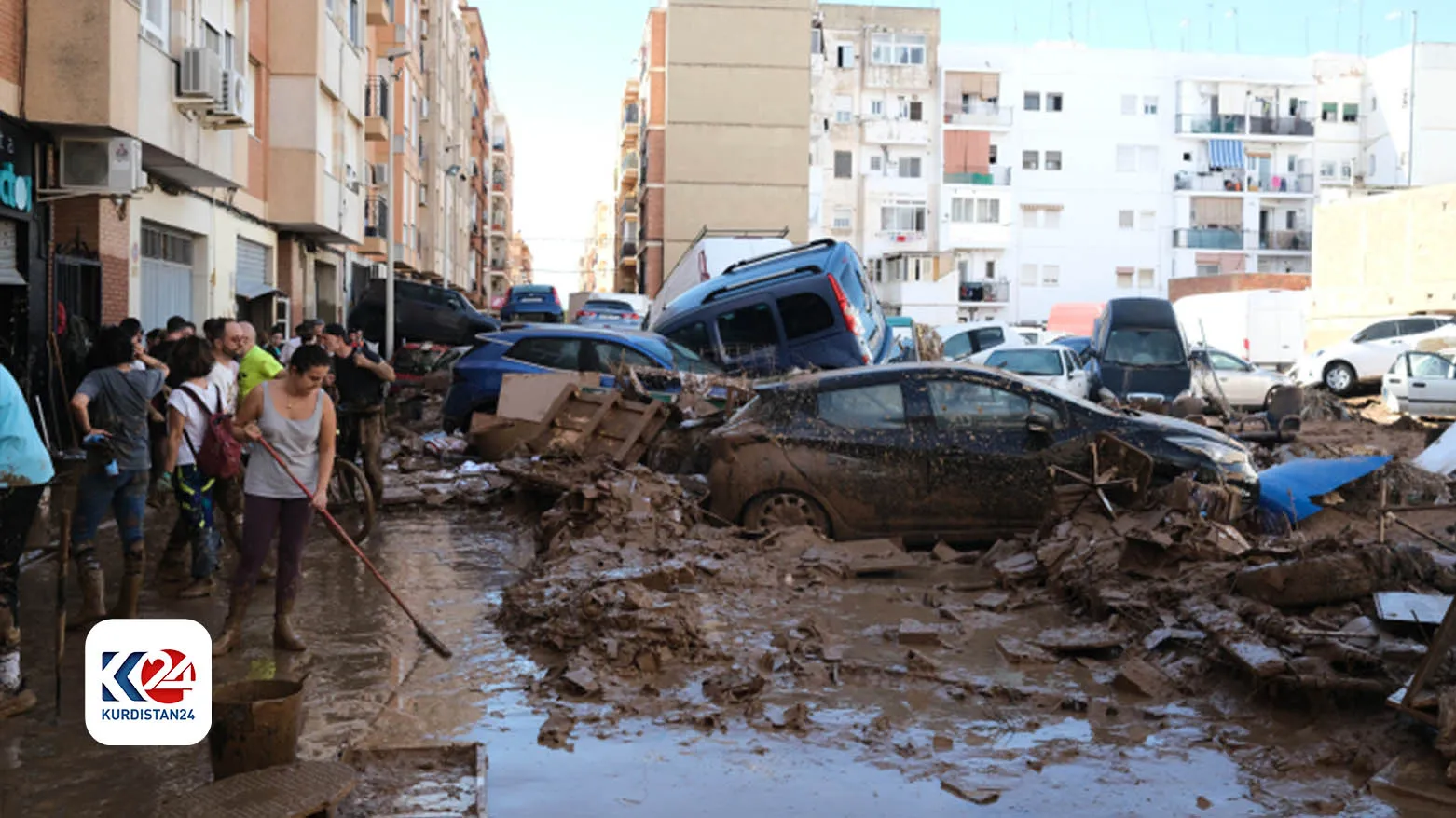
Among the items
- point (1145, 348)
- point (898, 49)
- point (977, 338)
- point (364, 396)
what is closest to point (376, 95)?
point (977, 338)

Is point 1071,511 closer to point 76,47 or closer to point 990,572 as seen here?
point 990,572

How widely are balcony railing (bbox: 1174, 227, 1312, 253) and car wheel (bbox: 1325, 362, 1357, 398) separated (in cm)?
3753

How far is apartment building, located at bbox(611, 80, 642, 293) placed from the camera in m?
72.2

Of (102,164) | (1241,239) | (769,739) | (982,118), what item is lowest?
(769,739)

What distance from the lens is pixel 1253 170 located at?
69.0 metres

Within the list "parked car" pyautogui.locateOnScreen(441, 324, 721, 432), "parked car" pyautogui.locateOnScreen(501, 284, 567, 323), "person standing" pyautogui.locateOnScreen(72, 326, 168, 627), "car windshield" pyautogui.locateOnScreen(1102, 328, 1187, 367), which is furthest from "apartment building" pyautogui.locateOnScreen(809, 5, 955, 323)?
"person standing" pyautogui.locateOnScreen(72, 326, 168, 627)

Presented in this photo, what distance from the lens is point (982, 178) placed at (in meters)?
66.2

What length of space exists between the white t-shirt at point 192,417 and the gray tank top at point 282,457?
137cm

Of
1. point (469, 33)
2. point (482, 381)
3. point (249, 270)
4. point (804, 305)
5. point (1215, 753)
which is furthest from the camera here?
point (469, 33)

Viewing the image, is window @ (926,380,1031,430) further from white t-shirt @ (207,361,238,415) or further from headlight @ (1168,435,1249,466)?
white t-shirt @ (207,361,238,415)

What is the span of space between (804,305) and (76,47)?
9.60 meters

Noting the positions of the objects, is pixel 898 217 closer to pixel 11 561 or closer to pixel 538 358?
pixel 538 358

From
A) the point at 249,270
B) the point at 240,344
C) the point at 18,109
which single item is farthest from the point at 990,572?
the point at 249,270

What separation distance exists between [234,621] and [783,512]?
14.5 feet
